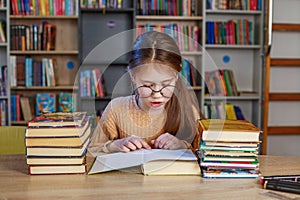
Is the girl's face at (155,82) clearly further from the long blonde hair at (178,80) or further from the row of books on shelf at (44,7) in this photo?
the row of books on shelf at (44,7)

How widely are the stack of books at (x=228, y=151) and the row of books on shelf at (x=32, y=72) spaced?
261cm

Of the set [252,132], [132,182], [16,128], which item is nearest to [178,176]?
[132,182]

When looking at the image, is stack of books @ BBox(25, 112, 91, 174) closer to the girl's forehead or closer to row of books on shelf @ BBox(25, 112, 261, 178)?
row of books on shelf @ BBox(25, 112, 261, 178)

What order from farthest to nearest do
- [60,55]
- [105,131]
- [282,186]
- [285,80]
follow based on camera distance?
1. [285,80]
2. [60,55]
3. [105,131]
4. [282,186]

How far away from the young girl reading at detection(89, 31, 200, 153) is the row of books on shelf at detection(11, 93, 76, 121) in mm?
2366

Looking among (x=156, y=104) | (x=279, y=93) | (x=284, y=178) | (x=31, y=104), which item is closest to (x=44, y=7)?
(x=31, y=104)

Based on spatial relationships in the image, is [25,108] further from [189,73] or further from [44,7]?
[189,73]

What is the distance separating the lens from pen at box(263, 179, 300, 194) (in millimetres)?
1159

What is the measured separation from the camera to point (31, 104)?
3.79 meters

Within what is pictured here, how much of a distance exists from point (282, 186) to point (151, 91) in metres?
0.42

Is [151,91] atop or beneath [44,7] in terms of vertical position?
beneath

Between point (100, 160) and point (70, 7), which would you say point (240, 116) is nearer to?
point (70, 7)

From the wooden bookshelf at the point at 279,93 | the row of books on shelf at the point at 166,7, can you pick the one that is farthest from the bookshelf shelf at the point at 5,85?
the wooden bookshelf at the point at 279,93

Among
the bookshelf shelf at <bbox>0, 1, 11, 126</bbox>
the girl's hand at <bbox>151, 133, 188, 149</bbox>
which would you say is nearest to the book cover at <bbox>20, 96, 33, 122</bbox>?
the bookshelf shelf at <bbox>0, 1, 11, 126</bbox>
